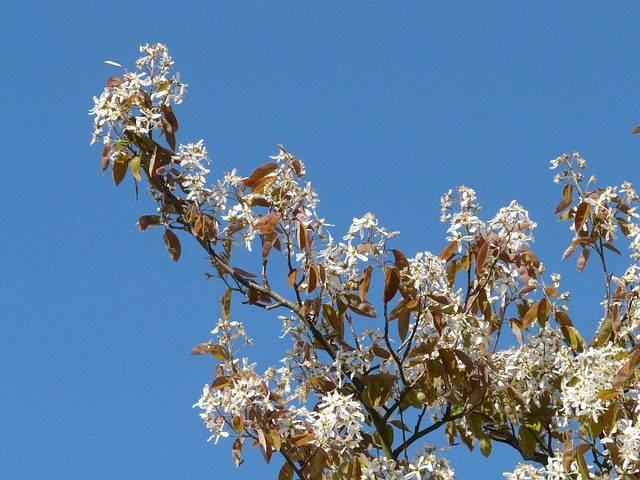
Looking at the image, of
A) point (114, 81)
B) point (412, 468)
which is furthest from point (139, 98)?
point (412, 468)

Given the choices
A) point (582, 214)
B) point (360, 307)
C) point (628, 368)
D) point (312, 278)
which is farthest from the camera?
point (582, 214)

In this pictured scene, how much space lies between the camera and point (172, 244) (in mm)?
3186

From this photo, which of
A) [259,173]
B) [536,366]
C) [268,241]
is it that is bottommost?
[536,366]

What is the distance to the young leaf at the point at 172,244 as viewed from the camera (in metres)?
3.18

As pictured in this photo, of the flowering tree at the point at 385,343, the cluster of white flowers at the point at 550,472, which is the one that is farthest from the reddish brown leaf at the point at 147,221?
the cluster of white flowers at the point at 550,472

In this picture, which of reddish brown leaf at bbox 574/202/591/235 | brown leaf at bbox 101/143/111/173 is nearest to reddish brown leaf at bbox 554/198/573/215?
reddish brown leaf at bbox 574/202/591/235

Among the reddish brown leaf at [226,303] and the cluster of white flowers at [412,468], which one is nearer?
the cluster of white flowers at [412,468]

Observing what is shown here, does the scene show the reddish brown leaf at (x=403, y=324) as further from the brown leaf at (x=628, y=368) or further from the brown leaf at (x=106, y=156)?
the brown leaf at (x=106, y=156)

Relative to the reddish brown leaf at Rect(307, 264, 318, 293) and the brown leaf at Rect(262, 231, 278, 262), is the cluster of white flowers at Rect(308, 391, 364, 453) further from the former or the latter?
the brown leaf at Rect(262, 231, 278, 262)

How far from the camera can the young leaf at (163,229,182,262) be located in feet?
10.4

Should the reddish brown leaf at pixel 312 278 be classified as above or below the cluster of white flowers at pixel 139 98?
below

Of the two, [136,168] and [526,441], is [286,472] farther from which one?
[136,168]

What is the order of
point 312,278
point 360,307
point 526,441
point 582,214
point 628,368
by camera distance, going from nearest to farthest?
point 628,368, point 312,278, point 360,307, point 526,441, point 582,214

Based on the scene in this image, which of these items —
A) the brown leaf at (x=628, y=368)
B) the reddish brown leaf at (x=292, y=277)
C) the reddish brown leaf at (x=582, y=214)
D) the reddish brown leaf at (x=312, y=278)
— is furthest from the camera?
the reddish brown leaf at (x=582, y=214)
